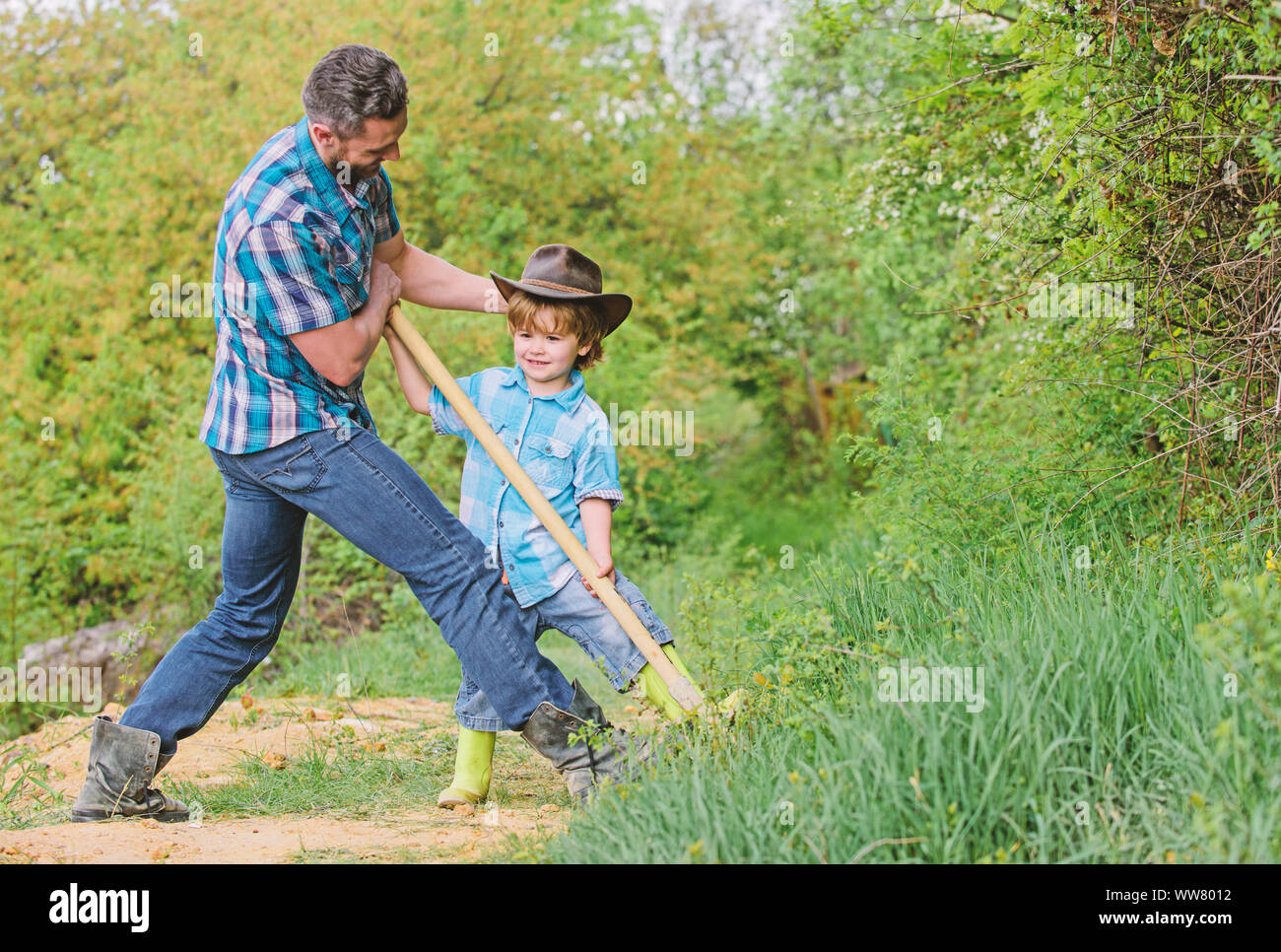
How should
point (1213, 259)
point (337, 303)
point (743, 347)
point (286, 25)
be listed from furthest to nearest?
point (743, 347) → point (286, 25) → point (1213, 259) → point (337, 303)

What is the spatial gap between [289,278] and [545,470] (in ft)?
3.15

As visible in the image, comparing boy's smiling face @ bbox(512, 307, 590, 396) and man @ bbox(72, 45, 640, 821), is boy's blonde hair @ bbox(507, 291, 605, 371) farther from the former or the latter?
man @ bbox(72, 45, 640, 821)

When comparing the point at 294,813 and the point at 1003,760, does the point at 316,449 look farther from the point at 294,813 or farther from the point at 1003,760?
the point at 1003,760

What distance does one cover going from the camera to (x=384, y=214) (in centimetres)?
360

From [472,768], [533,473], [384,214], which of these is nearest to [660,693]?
[472,768]

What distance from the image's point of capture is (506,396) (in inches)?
145

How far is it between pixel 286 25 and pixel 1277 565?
1035cm

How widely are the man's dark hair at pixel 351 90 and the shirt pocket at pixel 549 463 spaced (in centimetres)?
106

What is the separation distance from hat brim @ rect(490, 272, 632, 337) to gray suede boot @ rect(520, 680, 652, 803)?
3.83 ft

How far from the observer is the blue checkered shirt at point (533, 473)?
3545mm

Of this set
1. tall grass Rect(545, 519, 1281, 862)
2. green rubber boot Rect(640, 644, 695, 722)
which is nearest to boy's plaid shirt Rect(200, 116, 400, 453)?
green rubber boot Rect(640, 644, 695, 722)

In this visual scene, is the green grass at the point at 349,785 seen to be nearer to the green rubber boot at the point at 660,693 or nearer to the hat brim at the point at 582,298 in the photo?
the green rubber boot at the point at 660,693

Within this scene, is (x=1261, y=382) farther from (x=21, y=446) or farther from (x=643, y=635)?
(x=21, y=446)
